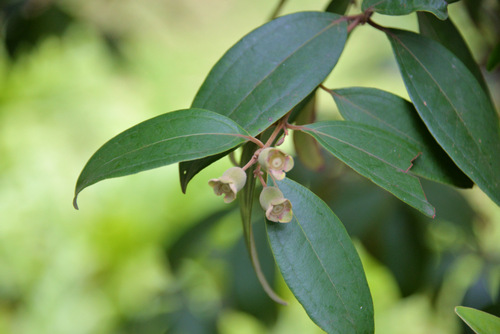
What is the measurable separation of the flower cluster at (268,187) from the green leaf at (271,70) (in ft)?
0.15

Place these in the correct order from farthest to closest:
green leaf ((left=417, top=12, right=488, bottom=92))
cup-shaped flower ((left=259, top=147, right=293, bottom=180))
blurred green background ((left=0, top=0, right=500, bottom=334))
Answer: blurred green background ((left=0, top=0, right=500, bottom=334)) < green leaf ((left=417, top=12, right=488, bottom=92)) < cup-shaped flower ((left=259, top=147, right=293, bottom=180))

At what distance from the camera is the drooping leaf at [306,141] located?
1.81ft

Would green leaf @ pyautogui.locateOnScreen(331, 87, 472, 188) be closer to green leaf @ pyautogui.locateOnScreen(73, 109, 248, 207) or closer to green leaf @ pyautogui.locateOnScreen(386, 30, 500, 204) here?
green leaf @ pyautogui.locateOnScreen(386, 30, 500, 204)

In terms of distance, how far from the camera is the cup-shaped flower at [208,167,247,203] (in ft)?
1.08

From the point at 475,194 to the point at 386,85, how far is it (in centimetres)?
65

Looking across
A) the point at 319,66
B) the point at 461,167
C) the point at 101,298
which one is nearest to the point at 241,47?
the point at 319,66

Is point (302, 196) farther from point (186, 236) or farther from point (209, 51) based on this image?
point (209, 51)

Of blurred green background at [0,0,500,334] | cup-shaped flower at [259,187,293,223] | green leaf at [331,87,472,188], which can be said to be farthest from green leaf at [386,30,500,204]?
blurred green background at [0,0,500,334]

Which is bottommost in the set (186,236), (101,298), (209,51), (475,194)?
(475,194)

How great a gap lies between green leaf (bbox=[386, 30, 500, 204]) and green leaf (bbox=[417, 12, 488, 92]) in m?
0.06

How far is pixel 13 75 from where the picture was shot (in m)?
2.06

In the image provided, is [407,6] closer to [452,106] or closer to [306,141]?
[452,106]

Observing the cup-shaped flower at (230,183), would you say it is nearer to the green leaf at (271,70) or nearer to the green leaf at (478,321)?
the green leaf at (271,70)

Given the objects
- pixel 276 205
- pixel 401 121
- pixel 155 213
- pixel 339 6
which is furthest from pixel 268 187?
pixel 155 213
